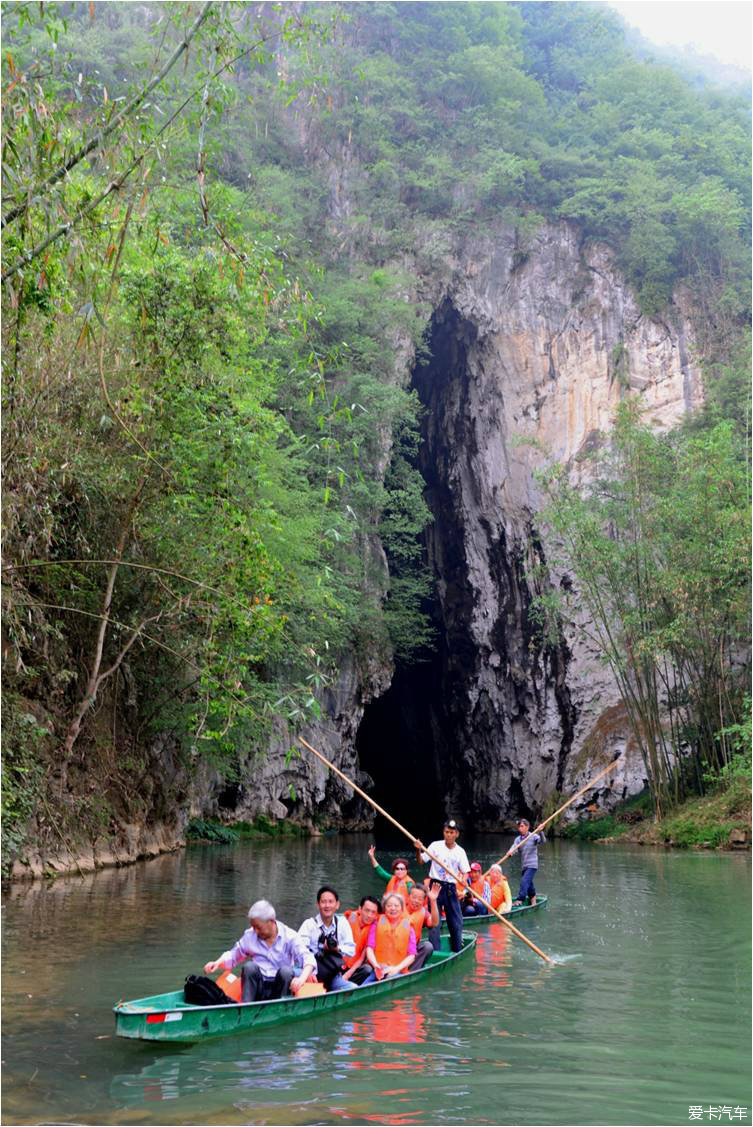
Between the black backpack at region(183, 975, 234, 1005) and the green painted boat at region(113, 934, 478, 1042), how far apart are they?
0.18 ft

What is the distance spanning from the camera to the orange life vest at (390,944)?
27.3 ft

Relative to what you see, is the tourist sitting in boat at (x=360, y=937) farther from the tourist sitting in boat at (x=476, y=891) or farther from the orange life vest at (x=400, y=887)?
the tourist sitting in boat at (x=476, y=891)

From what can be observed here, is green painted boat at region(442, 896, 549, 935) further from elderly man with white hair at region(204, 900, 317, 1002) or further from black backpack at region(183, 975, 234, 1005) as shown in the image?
black backpack at region(183, 975, 234, 1005)

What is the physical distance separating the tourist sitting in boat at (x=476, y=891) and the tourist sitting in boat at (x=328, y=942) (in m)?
4.28

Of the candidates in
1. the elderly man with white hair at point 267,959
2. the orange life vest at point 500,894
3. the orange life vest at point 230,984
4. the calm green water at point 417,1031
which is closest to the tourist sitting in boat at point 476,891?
the orange life vest at point 500,894

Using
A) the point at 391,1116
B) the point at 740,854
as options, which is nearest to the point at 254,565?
the point at 391,1116

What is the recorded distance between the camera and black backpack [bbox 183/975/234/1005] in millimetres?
6055

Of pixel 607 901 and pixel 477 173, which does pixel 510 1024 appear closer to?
pixel 607 901

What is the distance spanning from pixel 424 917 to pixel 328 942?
2001mm

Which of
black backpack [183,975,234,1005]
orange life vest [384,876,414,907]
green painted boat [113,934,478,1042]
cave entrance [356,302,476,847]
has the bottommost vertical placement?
green painted boat [113,934,478,1042]

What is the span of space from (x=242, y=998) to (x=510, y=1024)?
1.82 metres

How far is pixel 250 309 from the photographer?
12125 mm

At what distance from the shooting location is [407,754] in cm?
4056

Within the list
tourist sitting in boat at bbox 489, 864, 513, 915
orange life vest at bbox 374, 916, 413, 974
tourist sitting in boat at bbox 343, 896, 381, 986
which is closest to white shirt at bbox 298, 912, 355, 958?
tourist sitting in boat at bbox 343, 896, 381, 986
